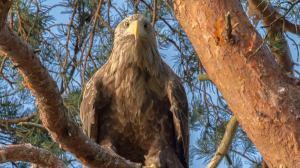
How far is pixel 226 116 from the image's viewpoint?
3.59m

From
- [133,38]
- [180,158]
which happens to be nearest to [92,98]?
[133,38]

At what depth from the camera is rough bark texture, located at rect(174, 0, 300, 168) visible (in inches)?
80.0

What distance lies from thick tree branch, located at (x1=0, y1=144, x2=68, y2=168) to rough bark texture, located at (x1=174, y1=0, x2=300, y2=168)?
101cm

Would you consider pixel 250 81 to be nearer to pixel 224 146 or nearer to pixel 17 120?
pixel 224 146

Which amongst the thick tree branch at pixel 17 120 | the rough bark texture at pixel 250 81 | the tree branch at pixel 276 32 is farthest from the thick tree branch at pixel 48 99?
the thick tree branch at pixel 17 120

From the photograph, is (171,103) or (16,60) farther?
(171,103)

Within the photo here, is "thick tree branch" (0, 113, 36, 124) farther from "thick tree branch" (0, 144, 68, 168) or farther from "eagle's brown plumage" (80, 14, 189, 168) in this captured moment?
"thick tree branch" (0, 144, 68, 168)

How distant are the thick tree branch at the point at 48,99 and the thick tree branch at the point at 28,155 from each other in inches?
3.4

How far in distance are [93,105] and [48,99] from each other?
1078mm

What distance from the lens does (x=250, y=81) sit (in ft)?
7.09

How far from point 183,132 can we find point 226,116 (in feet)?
3.20

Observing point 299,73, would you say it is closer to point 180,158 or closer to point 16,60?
point 180,158

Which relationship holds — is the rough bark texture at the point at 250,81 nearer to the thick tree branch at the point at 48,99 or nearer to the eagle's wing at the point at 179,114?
the eagle's wing at the point at 179,114

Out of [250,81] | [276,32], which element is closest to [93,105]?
[250,81]
